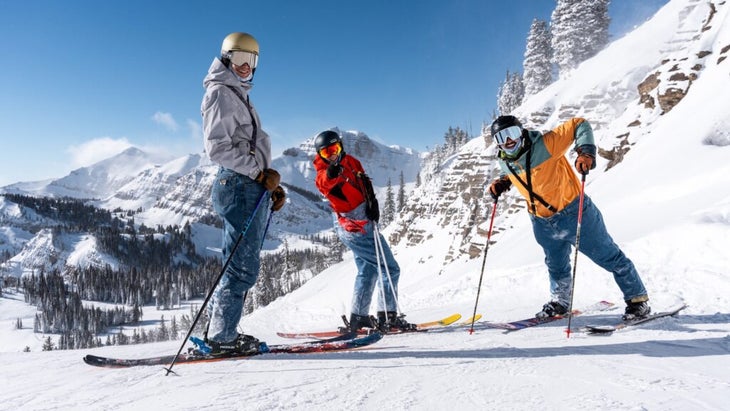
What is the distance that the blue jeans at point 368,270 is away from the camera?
533 centimetres

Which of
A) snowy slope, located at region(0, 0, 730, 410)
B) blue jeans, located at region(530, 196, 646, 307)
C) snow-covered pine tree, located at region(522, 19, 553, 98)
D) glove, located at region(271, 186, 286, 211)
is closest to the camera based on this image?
snowy slope, located at region(0, 0, 730, 410)

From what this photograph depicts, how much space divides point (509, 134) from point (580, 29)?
59221mm

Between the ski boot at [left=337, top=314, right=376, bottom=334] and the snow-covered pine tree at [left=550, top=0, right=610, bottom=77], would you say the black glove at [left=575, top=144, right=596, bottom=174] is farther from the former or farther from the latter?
the snow-covered pine tree at [left=550, top=0, right=610, bottom=77]

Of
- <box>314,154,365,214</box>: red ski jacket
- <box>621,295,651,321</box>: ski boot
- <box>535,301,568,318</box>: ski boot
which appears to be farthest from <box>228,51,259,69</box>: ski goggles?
<box>621,295,651,321</box>: ski boot

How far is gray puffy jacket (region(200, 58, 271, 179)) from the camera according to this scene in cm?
370

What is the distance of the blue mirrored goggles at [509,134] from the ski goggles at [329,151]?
6.63 ft

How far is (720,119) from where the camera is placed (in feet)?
43.1

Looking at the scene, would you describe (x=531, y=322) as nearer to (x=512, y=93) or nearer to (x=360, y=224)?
(x=360, y=224)

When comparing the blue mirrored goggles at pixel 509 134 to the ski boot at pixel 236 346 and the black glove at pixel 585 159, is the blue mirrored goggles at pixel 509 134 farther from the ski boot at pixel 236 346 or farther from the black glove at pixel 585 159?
the ski boot at pixel 236 346

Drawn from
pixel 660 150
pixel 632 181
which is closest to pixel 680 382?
pixel 632 181

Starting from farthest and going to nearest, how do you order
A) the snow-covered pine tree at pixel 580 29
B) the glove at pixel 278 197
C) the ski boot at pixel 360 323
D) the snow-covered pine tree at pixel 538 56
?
the snow-covered pine tree at pixel 538 56 → the snow-covered pine tree at pixel 580 29 → the ski boot at pixel 360 323 → the glove at pixel 278 197

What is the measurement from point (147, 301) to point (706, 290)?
18041 cm

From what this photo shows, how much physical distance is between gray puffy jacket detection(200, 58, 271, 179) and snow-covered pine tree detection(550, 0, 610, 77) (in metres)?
60.6

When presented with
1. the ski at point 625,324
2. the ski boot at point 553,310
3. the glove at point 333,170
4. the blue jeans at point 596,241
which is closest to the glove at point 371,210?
the glove at point 333,170
